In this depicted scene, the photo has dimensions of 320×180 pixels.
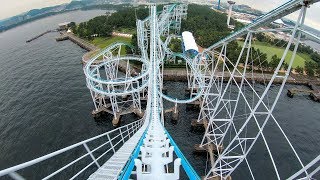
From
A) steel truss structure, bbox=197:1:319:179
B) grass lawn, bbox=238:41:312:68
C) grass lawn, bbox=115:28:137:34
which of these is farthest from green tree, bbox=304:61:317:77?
grass lawn, bbox=115:28:137:34

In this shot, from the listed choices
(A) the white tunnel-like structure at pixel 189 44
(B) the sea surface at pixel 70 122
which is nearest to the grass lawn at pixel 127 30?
(B) the sea surface at pixel 70 122

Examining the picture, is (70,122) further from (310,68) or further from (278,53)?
(278,53)

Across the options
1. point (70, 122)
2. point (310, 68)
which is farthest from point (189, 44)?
point (70, 122)

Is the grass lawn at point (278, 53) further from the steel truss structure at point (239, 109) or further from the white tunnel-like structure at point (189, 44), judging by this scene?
the white tunnel-like structure at point (189, 44)

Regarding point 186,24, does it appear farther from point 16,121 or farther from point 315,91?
point 16,121

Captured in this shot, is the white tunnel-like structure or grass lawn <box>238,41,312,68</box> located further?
grass lawn <box>238,41,312,68</box>

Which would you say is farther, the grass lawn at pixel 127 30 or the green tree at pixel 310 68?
the grass lawn at pixel 127 30

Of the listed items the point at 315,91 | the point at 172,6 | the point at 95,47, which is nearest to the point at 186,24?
the point at 172,6

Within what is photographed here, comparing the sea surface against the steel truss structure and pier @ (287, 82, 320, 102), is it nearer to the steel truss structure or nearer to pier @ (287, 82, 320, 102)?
pier @ (287, 82, 320, 102)
